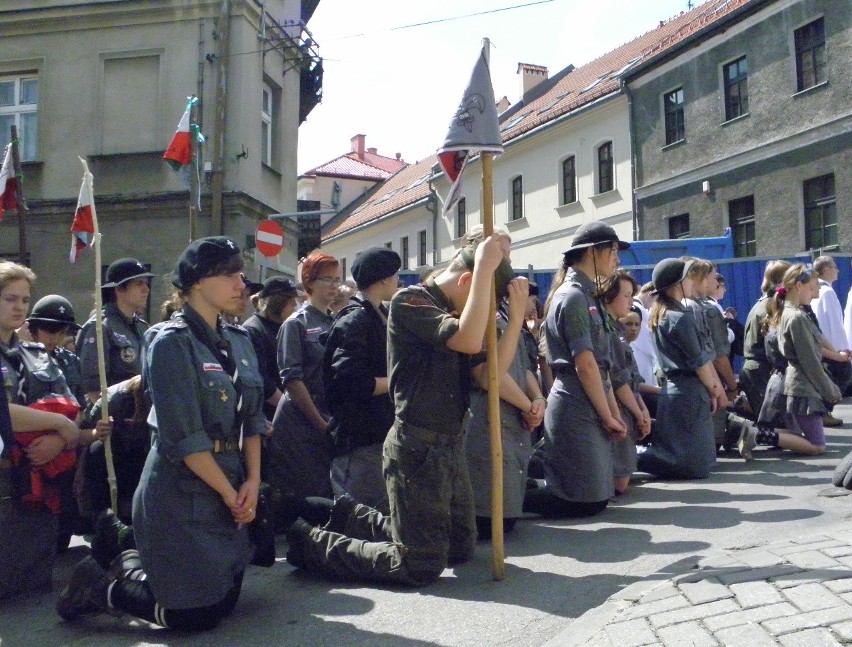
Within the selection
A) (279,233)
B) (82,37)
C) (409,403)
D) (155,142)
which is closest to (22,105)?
(82,37)

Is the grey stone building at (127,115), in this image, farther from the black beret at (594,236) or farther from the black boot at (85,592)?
the black boot at (85,592)

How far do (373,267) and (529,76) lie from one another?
38889 millimetres

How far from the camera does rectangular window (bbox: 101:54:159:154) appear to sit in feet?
67.4

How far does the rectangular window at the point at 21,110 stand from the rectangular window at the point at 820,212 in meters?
18.1

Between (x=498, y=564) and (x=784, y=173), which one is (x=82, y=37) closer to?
(x=784, y=173)

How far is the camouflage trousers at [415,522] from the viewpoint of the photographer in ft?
15.4

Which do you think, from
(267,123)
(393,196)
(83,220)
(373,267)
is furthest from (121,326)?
(393,196)

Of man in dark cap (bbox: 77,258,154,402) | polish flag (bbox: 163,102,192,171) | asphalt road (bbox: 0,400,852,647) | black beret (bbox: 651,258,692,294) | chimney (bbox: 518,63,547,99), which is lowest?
asphalt road (bbox: 0,400,852,647)

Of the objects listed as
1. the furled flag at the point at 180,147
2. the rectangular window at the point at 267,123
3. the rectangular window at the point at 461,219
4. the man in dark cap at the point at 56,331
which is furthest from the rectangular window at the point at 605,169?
the man in dark cap at the point at 56,331

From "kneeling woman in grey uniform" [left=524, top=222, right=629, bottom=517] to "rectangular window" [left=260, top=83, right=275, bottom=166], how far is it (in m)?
16.3

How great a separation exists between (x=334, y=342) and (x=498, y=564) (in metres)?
1.60

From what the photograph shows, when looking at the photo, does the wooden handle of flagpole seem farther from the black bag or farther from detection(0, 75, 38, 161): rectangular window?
detection(0, 75, 38, 161): rectangular window

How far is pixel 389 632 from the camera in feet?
13.6

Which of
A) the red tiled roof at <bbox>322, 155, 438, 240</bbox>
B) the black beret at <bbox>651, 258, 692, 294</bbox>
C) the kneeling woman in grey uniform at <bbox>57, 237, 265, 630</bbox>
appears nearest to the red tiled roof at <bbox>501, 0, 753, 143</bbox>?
the red tiled roof at <bbox>322, 155, 438, 240</bbox>
